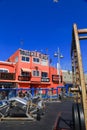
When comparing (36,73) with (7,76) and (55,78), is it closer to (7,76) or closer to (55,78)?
(55,78)

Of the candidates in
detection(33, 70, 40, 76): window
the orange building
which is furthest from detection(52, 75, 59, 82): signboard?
detection(33, 70, 40, 76): window

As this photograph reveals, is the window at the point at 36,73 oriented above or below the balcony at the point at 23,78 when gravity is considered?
above

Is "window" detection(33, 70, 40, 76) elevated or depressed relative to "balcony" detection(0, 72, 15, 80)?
elevated

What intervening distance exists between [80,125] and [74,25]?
2171 millimetres

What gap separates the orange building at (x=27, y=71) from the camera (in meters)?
28.4

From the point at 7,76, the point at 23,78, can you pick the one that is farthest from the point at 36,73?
the point at 7,76

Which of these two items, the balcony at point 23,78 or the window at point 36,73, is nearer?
the balcony at point 23,78

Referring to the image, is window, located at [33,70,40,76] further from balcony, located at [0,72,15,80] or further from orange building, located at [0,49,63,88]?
balcony, located at [0,72,15,80]

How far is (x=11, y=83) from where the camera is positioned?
28453 millimetres

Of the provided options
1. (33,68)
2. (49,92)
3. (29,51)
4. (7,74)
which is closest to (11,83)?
(7,74)

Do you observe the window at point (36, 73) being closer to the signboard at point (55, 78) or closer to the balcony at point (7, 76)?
the signboard at point (55, 78)

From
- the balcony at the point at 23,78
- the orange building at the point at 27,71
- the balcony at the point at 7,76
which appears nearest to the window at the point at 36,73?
the orange building at the point at 27,71

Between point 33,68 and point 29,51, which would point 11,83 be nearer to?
point 33,68

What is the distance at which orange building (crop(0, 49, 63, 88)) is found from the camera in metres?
28.4
